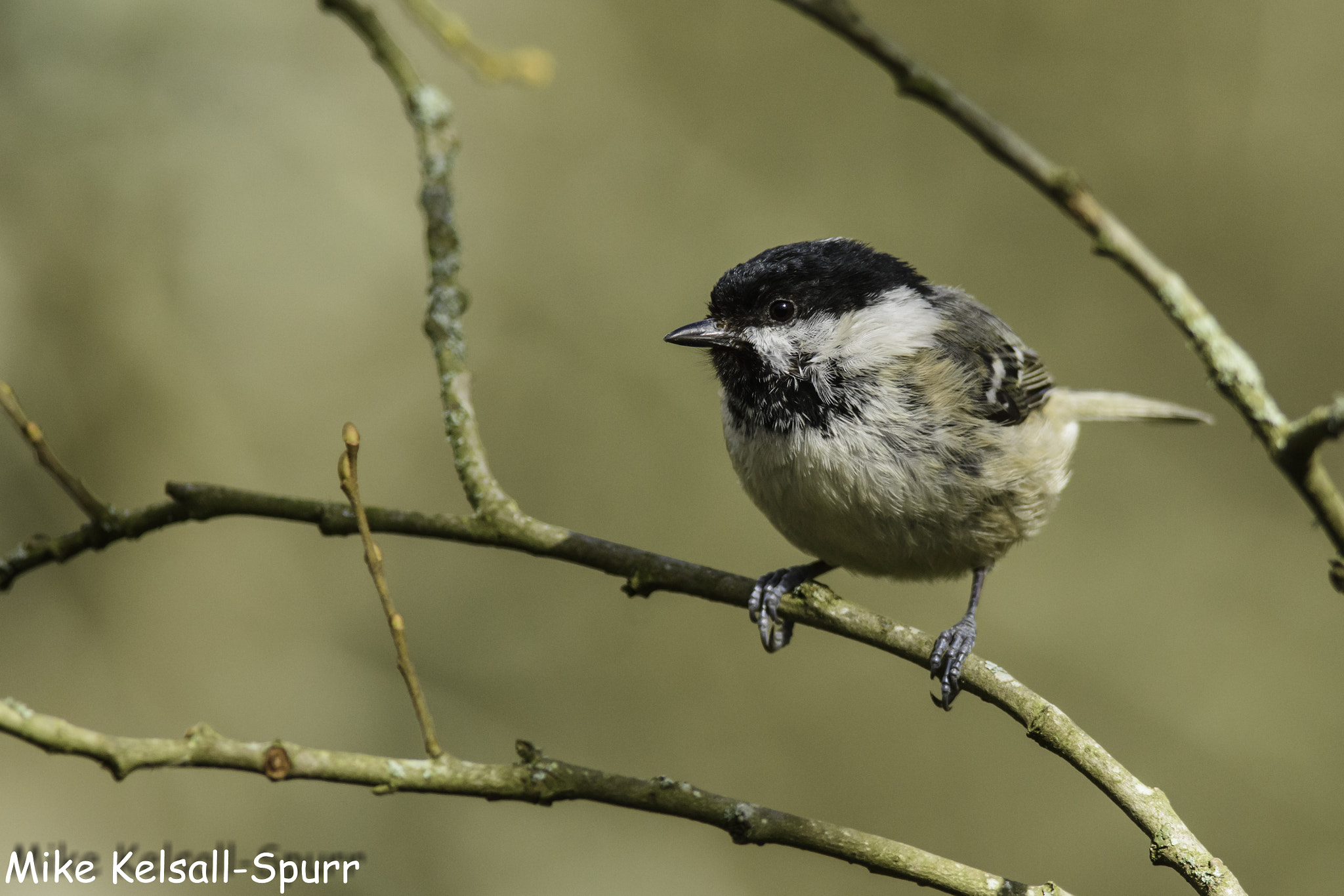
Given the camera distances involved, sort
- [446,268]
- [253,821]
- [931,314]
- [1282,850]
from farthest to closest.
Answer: [1282,850]
[253,821]
[931,314]
[446,268]

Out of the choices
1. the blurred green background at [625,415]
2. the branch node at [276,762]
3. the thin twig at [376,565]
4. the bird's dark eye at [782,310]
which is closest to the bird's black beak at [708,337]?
the bird's dark eye at [782,310]

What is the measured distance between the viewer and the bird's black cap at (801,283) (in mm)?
3314

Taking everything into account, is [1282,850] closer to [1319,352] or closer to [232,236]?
[1319,352]

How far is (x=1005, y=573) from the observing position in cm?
596

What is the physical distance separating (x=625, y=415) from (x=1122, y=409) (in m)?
2.82

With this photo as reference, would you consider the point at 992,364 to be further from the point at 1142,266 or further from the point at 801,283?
the point at 1142,266

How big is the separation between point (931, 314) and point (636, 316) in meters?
2.87

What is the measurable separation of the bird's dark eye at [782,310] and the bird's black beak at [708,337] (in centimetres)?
15

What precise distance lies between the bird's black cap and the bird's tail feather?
1.31 m

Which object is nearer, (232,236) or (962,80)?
(232,236)

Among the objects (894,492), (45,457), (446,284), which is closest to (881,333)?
(894,492)

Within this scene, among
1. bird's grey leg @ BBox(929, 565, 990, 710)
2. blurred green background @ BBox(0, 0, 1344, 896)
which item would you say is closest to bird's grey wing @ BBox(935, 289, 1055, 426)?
bird's grey leg @ BBox(929, 565, 990, 710)

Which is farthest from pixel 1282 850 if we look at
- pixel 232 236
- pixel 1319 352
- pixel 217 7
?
pixel 217 7

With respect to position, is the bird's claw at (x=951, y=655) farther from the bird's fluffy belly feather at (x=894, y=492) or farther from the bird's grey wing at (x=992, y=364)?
the bird's grey wing at (x=992, y=364)
